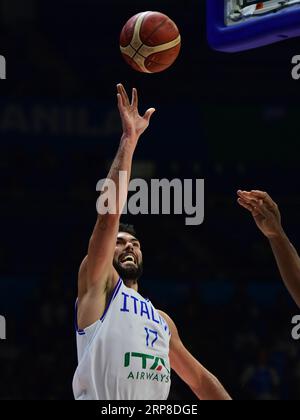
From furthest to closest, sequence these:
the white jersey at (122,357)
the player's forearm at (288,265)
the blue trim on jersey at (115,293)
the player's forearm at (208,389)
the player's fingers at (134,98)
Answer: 1. the player's forearm at (208,389)
2. the player's fingers at (134,98)
3. the blue trim on jersey at (115,293)
4. the white jersey at (122,357)
5. the player's forearm at (288,265)

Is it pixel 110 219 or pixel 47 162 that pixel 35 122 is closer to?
pixel 47 162

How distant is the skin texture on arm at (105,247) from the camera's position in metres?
5.00

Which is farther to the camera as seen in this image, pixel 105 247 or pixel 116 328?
pixel 116 328

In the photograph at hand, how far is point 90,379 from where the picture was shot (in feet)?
16.3

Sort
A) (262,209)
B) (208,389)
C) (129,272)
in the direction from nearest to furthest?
(262,209), (129,272), (208,389)

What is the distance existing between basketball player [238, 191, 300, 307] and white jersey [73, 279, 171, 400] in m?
0.92

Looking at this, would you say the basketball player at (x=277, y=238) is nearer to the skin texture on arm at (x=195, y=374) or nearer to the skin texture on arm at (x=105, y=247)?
the skin texture on arm at (x=105, y=247)

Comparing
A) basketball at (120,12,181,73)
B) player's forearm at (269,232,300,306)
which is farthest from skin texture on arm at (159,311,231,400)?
basketball at (120,12,181,73)

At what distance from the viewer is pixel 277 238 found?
4637 millimetres

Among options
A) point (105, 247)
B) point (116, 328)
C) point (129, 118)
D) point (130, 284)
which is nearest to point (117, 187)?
point (105, 247)

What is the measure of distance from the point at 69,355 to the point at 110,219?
576 cm

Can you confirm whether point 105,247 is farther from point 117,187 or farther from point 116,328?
point 116,328

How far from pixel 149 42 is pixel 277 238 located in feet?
5.58

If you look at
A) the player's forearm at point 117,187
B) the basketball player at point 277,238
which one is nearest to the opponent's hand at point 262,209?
the basketball player at point 277,238
